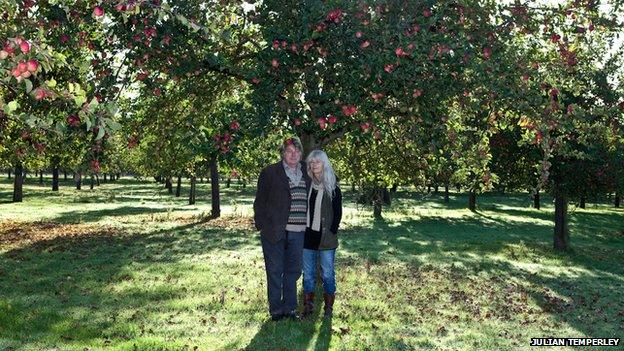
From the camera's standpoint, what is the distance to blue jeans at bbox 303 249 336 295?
31.3 ft

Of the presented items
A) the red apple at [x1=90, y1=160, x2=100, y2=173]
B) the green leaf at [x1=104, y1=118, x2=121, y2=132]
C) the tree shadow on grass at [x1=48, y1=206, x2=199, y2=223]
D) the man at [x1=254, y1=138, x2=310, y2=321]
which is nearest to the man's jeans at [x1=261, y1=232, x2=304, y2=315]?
the man at [x1=254, y1=138, x2=310, y2=321]

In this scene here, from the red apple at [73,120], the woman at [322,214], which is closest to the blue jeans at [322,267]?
the woman at [322,214]

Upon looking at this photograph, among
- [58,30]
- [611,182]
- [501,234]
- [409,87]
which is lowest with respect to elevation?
[501,234]

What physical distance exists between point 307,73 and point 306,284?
11.8ft

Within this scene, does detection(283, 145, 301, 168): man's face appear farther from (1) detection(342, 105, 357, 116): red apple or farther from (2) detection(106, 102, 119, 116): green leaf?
(2) detection(106, 102, 119, 116): green leaf

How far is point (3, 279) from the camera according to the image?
1328 centimetres

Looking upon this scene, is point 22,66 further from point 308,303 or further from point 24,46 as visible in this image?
point 308,303

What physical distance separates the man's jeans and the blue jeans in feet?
1.12

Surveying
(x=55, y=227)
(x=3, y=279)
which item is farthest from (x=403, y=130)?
(x=55, y=227)

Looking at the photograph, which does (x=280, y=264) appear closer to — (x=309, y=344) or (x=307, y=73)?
(x=309, y=344)

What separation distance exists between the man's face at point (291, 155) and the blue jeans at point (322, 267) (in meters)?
1.56

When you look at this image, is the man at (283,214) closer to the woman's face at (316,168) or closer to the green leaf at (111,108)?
the woman's face at (316,168)

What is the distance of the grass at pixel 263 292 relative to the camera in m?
9.00

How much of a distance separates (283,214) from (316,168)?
0.94 meters
